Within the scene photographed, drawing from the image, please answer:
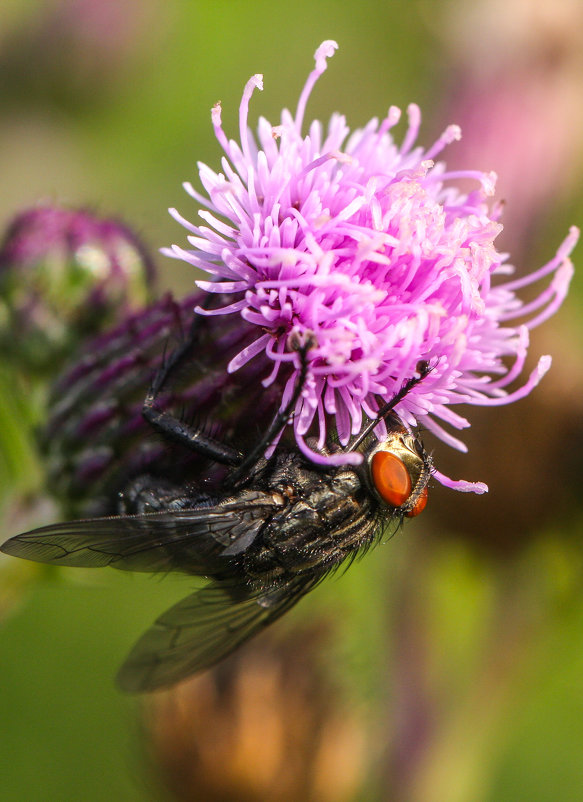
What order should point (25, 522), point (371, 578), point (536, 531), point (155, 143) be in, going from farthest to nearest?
point (155, 143)
point (371, 578)
point (536, 531)
point (25, 522)

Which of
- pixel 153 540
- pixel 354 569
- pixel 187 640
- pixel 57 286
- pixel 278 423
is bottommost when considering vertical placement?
pixel 354 569

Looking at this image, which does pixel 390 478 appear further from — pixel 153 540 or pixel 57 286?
pixel 57 286

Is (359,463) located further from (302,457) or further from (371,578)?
(371,578)

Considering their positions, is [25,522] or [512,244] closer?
[25,522]

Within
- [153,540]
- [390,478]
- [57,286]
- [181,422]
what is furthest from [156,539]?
[57,286]

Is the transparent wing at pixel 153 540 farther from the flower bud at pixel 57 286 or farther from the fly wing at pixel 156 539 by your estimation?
the flower bud at pixel 57 286

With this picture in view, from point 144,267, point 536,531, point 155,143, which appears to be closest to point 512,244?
point 536,531
